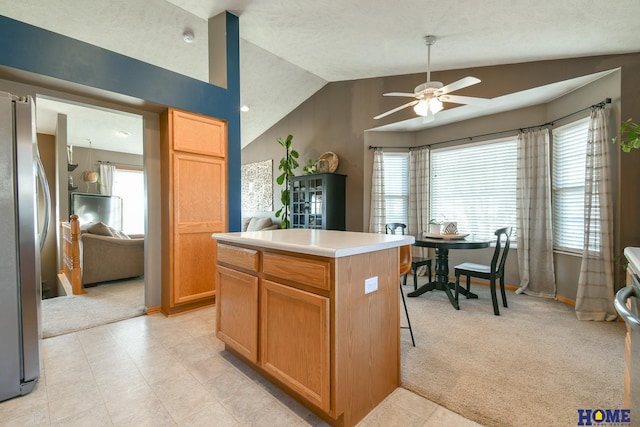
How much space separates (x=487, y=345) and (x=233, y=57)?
3859mm

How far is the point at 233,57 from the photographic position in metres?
3.37

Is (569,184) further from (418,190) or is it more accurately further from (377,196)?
(377,196)

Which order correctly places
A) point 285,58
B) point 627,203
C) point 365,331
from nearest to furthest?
point 365,331, point 627,203, point 285,58

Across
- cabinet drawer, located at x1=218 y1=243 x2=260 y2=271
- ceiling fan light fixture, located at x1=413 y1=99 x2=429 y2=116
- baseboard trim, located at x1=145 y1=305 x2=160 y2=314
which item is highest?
ceiling fan light fixture, located at x1=413 y1=99 x2=429 y2=116

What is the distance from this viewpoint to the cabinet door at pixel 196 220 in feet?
9.69

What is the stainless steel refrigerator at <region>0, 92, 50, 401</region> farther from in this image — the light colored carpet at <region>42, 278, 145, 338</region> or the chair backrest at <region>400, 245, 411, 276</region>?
the chair backrest at <region>400, 245, 411, 276</region>

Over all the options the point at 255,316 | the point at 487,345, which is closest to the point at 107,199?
the point at 255,316

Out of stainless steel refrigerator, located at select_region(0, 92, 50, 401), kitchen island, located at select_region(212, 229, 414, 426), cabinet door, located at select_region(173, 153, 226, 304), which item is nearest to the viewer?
kitchen island, located at select_region(212, 229, 414, 426)

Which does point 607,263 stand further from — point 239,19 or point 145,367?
point 239,19

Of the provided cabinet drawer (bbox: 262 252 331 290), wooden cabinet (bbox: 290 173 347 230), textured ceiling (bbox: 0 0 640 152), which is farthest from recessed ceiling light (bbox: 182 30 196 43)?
cabinet drawer (bbox: 262 252 331 290)

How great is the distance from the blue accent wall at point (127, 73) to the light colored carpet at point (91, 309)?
1447mm

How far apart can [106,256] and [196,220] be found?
2.05 meters

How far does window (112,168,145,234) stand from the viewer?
7.09 metres

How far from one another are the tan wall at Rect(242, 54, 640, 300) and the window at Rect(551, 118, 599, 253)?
201mm
